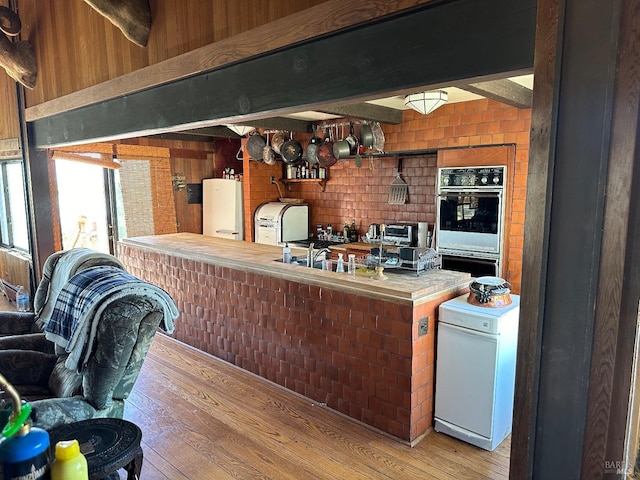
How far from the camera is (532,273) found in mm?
1253

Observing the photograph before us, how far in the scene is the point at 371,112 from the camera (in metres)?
4.49

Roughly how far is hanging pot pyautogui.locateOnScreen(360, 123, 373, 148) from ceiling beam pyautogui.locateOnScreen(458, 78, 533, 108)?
1.81 m

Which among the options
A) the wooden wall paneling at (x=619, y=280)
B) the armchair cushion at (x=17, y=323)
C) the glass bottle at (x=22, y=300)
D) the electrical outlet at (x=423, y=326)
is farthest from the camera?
the glass bottle at (x=22, y=300)

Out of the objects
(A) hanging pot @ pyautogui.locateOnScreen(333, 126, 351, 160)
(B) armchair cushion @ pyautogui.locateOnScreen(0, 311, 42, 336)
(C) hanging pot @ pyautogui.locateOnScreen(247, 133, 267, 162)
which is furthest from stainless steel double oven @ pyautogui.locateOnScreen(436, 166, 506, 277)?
(B) armchair cushion @ pyautogui.locateOnScreen(0, 311, 42, 336)

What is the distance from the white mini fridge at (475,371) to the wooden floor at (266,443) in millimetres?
128

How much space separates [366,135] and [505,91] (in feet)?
6.65

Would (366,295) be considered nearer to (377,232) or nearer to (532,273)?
(532,273)

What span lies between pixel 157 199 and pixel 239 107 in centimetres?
445

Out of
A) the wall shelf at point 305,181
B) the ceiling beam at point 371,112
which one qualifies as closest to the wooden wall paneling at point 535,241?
the ceiling beam at point 371,112

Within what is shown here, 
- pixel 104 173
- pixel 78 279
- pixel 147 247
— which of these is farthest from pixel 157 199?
pixel 78 279

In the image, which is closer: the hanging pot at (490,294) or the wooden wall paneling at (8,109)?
the hanging pot at (490,294)

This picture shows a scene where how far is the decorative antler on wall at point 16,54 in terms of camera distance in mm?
4031

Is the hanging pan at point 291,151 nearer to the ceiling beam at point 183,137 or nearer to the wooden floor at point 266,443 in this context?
the ceiling beam at point 183,137

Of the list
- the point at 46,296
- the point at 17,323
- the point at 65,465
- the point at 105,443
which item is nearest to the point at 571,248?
the point at 65,465
